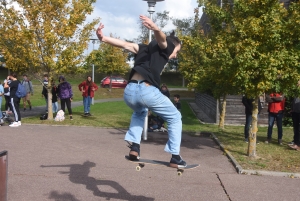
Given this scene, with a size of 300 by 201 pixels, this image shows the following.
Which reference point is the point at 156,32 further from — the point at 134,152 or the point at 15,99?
the point at 15,99

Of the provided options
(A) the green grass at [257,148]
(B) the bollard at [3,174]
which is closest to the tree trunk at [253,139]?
(A) the green grass at [257,148]

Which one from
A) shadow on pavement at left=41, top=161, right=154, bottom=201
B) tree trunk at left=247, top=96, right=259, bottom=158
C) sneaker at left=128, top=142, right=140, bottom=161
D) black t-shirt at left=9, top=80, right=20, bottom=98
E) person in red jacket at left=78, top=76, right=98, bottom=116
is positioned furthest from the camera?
person in red jacket at left=78, top=76, right=98, bottom=116

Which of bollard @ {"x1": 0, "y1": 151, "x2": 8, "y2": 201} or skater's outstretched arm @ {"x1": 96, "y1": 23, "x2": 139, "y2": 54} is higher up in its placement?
skater's outstretched arm @ {"x1": 96, "y1": 23, "x2": 139, "y2": 54}

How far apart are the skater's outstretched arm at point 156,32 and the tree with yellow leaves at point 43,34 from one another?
33.7 feet

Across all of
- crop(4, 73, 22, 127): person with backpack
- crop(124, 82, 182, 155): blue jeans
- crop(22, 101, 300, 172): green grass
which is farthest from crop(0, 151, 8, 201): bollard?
crop(4, 73, 22, 127): person with backpack

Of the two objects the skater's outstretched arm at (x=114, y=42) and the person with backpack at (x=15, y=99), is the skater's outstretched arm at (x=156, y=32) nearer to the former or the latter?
the skater's outstretched arm at (x=114, y=42)

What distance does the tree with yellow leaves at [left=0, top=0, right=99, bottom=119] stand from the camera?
1475 cm

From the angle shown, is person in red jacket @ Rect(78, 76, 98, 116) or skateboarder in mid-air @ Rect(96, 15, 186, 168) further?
person in red jacket @ Rect(78, 76, 98, 116)

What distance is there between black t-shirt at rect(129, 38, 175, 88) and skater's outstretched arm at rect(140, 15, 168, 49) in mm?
118

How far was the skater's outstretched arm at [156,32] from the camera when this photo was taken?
4.52m

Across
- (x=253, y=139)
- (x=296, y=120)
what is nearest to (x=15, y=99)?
(x=253, y=139)

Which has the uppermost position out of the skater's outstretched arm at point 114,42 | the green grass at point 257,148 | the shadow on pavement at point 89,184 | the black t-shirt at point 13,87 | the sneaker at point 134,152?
the skater's outstretched arm at point 114,42

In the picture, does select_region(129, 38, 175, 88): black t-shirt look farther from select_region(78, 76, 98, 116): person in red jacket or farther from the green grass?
select_region(78, 76, 98, 116): person in red jacket

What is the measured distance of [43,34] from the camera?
594 inches
